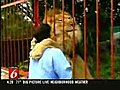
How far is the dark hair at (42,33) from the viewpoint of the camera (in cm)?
343

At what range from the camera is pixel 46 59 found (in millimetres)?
3418

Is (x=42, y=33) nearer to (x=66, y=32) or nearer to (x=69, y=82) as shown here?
(x=66, y=32)

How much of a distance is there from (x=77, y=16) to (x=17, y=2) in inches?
13.0

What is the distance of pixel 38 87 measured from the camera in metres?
3.38

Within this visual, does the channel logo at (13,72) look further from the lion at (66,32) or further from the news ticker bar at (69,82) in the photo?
the lion at (66,32)

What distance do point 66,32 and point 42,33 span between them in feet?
0.40

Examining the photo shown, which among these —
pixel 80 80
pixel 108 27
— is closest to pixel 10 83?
pixel 80 80

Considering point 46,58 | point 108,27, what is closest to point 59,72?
point 46,58

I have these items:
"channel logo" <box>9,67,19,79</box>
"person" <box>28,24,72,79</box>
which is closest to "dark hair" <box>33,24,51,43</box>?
"person" <box>28,24,72,79</box>

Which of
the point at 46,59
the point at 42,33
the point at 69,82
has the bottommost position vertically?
the point at 69,82

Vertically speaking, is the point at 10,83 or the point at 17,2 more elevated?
the point at 17,2

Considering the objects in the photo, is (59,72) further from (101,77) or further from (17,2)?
(17,2)

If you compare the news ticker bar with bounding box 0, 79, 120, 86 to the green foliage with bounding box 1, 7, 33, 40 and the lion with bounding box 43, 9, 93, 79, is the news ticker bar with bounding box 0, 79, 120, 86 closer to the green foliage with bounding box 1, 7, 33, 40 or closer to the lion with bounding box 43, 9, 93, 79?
the lion with bounding box 43, 9, 93, 79

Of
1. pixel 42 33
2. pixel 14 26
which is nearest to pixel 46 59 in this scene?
pixel 42 33
